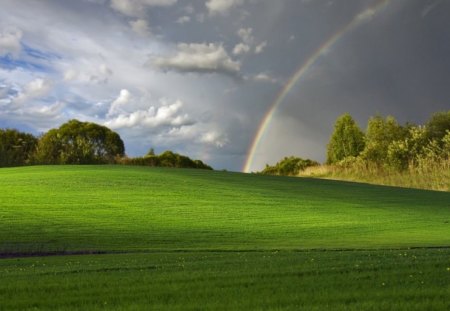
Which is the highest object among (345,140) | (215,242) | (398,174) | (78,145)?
(345,140)

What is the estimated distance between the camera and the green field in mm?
9898

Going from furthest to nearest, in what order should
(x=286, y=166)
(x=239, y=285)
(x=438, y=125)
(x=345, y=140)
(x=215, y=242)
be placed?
(x=286, y=166), (x=345, y=140), (x=438, y=125), (x=215, y=242), (x=239, y=285)

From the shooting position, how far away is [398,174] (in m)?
66.2

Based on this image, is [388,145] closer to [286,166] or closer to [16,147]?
[286,166]

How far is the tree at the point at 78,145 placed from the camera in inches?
2913

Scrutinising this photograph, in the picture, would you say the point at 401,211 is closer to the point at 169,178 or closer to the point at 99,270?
the point at 169,178

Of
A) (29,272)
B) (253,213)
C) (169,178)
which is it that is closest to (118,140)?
(169,178)

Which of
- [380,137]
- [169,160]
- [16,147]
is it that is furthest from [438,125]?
[16,147]

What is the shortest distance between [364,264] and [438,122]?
2867 inches

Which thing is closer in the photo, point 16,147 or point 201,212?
point 201,212

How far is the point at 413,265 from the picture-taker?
13.2m

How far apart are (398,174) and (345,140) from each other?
2906cm

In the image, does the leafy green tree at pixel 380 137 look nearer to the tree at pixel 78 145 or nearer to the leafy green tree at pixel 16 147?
the tree at pixel 78 145

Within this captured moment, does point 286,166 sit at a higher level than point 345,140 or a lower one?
lower
